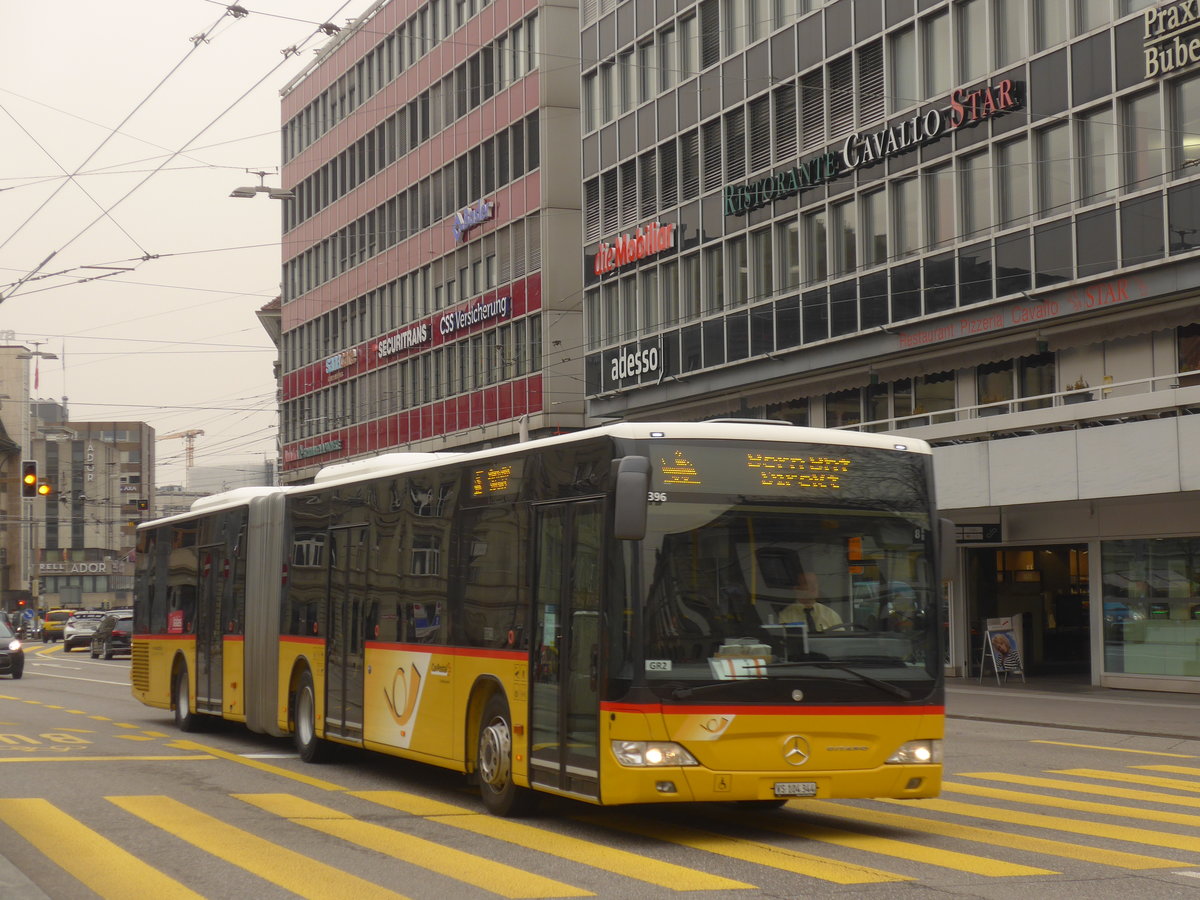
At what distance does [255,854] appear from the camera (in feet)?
34.6

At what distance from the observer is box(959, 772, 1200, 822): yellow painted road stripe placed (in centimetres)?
1362

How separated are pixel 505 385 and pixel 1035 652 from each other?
1987cm

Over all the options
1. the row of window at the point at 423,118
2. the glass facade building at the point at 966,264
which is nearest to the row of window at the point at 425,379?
the row of window at the point at 423,118

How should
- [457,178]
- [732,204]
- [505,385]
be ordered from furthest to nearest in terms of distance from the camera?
[457,178] < [505,385] < [732,204]

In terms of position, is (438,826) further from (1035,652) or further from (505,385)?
(505,385)

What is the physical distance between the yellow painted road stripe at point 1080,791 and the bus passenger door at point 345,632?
18.7 ft

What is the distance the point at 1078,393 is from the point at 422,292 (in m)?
30.6

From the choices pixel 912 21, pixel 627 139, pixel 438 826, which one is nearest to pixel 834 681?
pixel 438 826

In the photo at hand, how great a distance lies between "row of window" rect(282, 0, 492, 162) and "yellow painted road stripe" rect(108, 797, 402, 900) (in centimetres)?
4230

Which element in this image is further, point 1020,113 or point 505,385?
point 505,385

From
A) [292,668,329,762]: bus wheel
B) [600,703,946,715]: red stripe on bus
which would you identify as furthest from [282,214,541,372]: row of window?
[600,703,946,715]: red stripe on bus

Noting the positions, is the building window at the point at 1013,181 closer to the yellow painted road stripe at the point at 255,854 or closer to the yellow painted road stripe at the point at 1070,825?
the yellow painted road stripe at the point at 1070,825

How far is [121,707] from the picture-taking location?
27531 millimetres

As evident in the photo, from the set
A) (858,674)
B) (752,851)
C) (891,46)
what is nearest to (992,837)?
(858,674)
